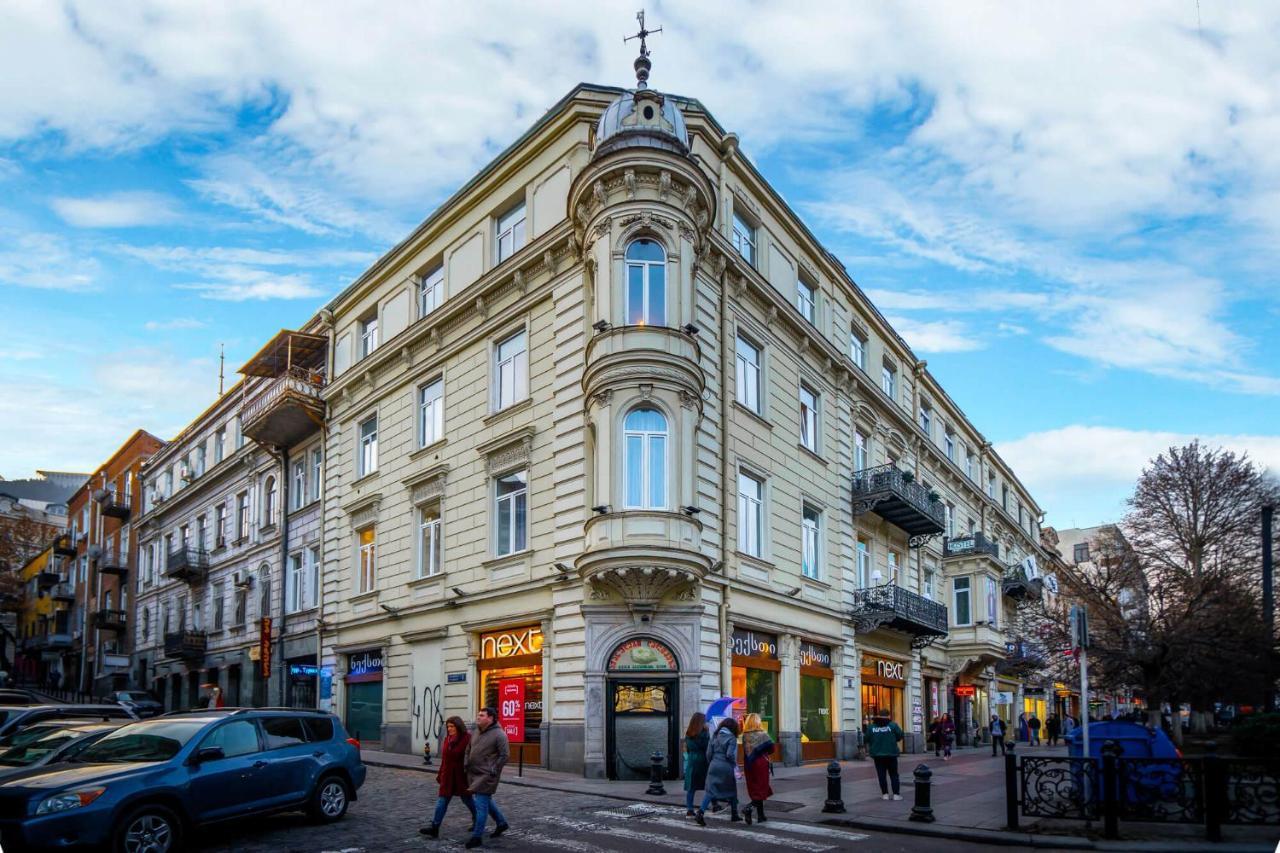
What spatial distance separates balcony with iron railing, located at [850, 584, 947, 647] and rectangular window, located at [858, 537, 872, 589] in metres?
0.58

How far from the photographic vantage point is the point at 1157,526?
39.0 m

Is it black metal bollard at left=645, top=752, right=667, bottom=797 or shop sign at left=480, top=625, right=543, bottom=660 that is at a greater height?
shop sign at left=480, top=625, right=543, bottom=660

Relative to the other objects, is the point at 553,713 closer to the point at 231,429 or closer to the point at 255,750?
the point at 255,750

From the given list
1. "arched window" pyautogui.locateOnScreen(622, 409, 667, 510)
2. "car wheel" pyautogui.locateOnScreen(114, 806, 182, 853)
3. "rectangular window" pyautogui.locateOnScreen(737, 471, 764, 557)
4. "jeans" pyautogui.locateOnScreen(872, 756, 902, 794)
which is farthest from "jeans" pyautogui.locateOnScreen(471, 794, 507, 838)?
"rectangular window" pyautogui.locateOnScreen(737, 471, 764, 557)

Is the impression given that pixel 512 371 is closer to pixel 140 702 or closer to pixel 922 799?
pixel 922 799

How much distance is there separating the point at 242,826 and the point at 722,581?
1132 cm

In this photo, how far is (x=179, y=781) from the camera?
11531 mm

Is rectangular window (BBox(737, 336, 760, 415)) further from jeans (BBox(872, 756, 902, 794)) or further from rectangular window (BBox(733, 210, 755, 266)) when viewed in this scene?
jeans (BBox(872, 756, 902, 794))

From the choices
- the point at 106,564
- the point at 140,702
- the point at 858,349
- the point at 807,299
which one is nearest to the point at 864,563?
the point at 858,349

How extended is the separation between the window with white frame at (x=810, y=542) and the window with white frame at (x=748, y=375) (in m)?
3.84

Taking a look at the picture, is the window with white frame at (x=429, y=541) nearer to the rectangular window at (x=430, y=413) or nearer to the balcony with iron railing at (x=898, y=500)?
the rectangular window at (x=430, y=413)

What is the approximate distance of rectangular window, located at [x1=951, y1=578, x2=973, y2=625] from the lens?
41469mm

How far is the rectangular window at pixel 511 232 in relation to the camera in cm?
2580

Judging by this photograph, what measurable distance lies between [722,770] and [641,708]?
650 centimetres
